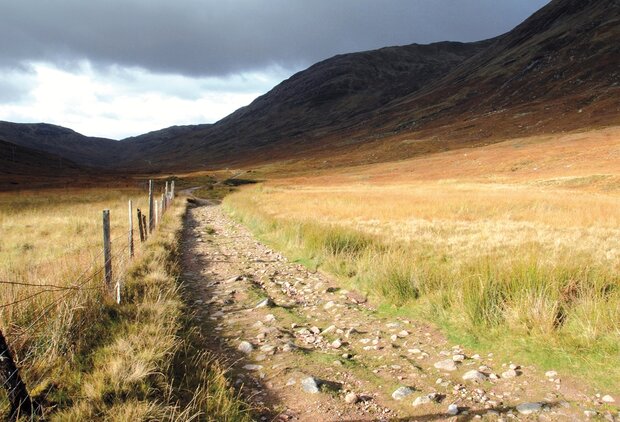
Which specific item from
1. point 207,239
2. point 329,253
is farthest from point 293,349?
point 207,239

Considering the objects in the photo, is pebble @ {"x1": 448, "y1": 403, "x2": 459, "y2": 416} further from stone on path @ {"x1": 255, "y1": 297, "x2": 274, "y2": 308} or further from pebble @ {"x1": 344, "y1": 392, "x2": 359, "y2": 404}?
stone on path @ {"x1": 255, "y1": 297, "x2": 274, "y2": 308}

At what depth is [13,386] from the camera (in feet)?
11.4

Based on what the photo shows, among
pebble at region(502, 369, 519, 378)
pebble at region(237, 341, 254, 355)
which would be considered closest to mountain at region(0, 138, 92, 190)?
pebble at region(237, 341, 254, 355)

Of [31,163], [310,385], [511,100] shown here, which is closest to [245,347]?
[310,385]

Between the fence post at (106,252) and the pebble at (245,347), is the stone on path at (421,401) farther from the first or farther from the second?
the fence post at (106,252)

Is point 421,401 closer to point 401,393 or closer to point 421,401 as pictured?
point 421,401

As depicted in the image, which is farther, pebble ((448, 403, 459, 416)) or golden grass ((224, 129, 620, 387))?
golden grass ((224, 129, 620, 387))

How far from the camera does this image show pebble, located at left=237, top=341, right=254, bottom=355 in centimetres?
583

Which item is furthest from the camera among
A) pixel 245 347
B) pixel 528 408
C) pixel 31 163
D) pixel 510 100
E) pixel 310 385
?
pixel 31 163

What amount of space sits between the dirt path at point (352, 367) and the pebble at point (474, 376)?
1 cm

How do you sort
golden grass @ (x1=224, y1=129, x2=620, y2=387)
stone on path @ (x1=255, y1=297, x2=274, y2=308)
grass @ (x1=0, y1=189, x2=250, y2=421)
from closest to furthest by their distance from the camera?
grass @ (x1=0, y1=189, x2=250, y2=421)
golden grass @ (x1=224, y1=129, x2=620, y2=387)
stone on path @ (x1=255, y1=297, x2=274, y2=308)

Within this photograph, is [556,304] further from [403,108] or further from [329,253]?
[403,108]

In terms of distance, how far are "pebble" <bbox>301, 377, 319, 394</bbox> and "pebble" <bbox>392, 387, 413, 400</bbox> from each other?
2.77ft

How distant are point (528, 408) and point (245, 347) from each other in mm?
3521
